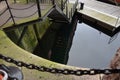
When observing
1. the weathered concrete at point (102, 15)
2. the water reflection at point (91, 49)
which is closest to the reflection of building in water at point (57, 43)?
the water reflection at point (91, 49)

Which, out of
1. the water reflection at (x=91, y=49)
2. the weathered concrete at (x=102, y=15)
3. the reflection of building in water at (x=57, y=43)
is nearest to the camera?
the water reflection at (x=91, y=49)

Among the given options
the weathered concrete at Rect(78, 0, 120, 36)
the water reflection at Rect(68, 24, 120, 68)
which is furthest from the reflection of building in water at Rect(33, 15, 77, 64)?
the weathered concrete at Rect(78, 0, 120, 36)

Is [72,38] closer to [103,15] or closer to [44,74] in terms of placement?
[103,15]

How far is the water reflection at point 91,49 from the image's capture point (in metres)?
11.4

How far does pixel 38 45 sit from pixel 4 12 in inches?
156

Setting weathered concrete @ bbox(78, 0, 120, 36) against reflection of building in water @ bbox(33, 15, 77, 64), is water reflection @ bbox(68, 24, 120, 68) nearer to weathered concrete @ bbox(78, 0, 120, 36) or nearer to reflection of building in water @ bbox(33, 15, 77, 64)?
reflection of building in water @ bbox(33, 15, 77, 64)

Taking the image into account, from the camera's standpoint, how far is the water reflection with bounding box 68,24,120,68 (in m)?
11.4

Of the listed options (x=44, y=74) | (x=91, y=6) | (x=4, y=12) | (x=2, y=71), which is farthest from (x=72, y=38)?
(x=2, y=71)

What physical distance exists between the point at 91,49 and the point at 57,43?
2162mm

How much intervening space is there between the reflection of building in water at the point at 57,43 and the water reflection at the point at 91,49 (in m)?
0.38

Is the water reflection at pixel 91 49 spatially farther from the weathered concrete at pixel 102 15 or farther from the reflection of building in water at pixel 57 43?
the weathered concrete at pixel 102 15

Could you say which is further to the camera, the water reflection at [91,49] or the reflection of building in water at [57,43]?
the reflection of building in water at [57,43]

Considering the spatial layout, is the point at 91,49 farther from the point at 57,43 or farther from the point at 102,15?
the point at 102,15

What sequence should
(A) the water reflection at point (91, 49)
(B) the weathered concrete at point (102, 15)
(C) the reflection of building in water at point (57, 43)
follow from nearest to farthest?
1. (A) the water reflection at point (91, 49)
2. (C) the reflection of building in water at point (57, 43)
3. (B) the weathered concrete at point (102, 15)
